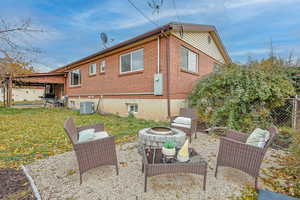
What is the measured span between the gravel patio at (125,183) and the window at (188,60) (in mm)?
6153

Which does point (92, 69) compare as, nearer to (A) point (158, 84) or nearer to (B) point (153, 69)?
(B) point (153, 69)

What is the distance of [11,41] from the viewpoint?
6.78 meters

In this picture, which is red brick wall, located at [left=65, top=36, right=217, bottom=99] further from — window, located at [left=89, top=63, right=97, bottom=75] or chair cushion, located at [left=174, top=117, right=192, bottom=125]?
chair cushion, located at [left=174, top=117, right=192, bottom=125]

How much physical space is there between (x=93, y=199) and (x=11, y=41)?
825cm

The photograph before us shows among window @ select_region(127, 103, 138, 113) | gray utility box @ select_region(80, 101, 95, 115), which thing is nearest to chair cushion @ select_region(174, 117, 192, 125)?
window @ select_region(127, 103, 138, 113)

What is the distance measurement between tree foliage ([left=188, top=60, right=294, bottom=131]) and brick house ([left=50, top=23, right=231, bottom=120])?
1.98 meters

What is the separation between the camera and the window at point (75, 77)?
13895mm

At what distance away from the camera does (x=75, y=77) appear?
1459 cm

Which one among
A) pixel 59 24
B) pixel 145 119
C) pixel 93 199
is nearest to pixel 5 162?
pixel 93 199

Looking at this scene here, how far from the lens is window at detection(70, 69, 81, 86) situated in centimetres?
1389

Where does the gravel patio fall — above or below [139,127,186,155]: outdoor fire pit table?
below

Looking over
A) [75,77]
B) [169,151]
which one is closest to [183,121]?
[169,151]

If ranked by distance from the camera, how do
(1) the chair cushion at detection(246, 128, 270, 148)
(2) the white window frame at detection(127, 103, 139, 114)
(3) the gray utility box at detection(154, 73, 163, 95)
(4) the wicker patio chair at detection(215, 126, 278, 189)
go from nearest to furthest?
(4) the wicker patio chair at detection(215, 126, 278, 189)
(1) the chair cushion at detection(246, 128, 270, 148)
(3) the gray utility box at detection(154, 73, 163, 95)
(2) the white window frame at detection(127, 103, 139, 114)

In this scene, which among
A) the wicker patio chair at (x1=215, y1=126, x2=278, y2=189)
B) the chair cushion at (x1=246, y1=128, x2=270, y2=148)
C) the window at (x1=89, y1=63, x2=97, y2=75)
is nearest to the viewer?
the wicker patio chair at (x1=215, y1=126, x2=278, y2=189)
